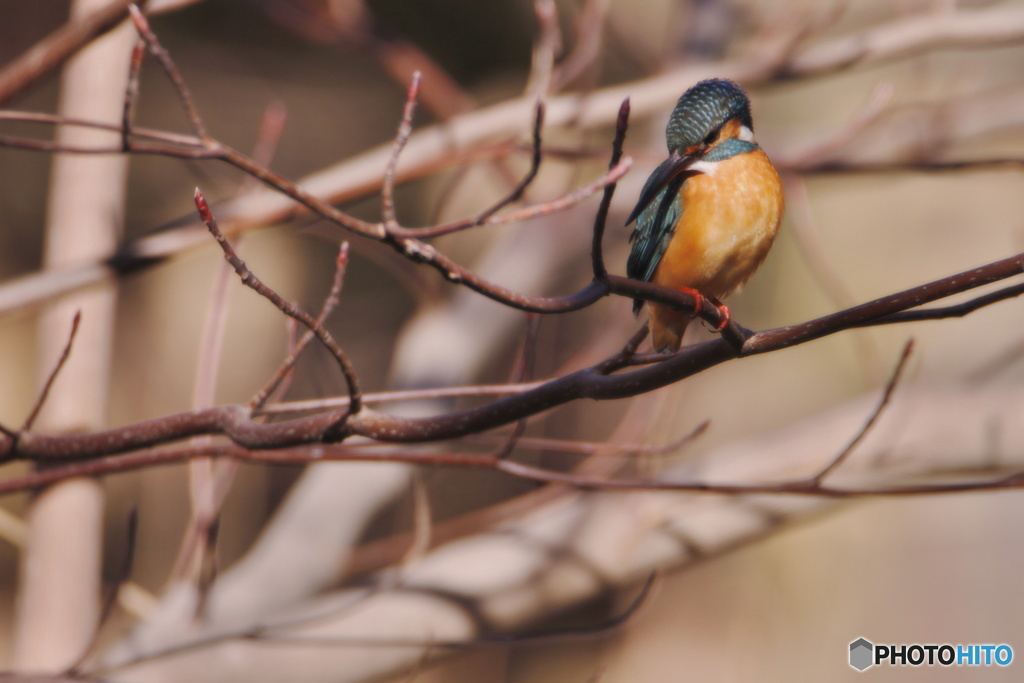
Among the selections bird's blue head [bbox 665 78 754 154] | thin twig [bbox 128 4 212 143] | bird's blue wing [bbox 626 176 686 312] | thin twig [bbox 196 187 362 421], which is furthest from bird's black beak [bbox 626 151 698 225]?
thin twig [bbox 128 4 212 143]

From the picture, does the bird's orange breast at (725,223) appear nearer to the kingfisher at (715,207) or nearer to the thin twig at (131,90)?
the kingfisher at (715,207)

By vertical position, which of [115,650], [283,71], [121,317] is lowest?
[115,650]

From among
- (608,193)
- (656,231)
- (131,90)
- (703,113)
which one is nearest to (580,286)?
(656,231)

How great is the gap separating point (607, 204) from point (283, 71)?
5.02 m

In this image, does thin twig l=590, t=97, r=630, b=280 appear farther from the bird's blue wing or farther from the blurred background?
the blurred background

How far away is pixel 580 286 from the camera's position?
4812 millimetres

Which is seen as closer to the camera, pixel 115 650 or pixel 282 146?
pixel 115 650

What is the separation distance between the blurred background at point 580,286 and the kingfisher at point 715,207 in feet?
4.52

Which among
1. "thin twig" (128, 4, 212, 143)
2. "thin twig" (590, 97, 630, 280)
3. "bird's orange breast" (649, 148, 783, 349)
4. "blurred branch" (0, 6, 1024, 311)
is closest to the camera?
"thin twig" (590, 97, 630, 280)

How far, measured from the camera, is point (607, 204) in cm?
85

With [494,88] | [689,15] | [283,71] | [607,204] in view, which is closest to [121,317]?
[283,71]

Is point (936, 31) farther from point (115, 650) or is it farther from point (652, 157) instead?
point (115, 650)

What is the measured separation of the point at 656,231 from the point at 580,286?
3.22 metres

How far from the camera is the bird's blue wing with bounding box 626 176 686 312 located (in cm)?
158
